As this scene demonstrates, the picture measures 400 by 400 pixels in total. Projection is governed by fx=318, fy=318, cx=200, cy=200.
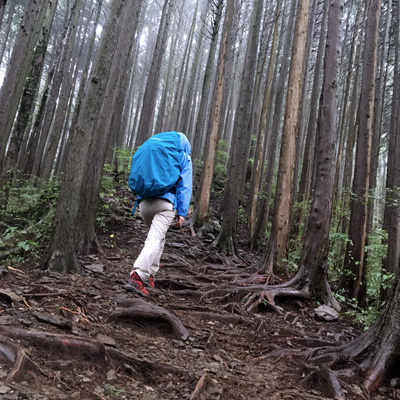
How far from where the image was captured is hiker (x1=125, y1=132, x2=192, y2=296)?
391cm

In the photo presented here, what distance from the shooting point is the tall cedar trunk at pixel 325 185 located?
570 cm

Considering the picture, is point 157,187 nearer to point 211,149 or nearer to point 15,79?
point 15,79

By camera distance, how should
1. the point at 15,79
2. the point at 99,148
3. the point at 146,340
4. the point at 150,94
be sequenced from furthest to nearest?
the point at 150,94
the point at 15,79
the point at 99,148
the point at 146,340

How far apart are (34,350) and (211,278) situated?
14.2 ft

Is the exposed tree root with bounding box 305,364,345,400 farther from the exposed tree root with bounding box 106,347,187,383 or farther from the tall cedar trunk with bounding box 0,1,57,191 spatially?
the tall cedar trunk with bounding box 0,1,57,191

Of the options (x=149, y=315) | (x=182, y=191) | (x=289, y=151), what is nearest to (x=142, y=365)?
(x=149, y=315)

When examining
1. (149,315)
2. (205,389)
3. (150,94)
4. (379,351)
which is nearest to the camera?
(205,389)

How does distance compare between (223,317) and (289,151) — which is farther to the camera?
(289,151)

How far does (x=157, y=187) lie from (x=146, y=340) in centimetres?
174

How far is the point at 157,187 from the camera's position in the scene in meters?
3.90

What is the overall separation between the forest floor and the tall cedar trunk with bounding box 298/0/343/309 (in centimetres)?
60

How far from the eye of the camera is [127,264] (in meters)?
5.87

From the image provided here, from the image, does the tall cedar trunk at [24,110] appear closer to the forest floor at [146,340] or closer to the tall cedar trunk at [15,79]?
the tall cedar trunk at [15,79]

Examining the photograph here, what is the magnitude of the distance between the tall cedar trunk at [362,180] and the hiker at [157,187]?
4.41 metres
